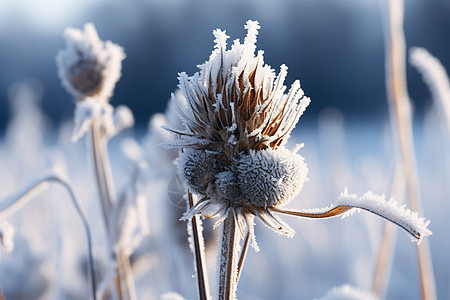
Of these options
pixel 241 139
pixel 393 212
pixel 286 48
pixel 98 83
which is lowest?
pixel 393 212

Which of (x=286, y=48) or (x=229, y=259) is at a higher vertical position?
(x=286, y=48)

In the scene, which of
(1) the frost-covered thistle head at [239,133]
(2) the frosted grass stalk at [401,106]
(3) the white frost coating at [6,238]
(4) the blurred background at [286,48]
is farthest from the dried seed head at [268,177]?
(4) the blurred background at [286,48]

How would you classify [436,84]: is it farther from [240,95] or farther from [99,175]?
[99,175]

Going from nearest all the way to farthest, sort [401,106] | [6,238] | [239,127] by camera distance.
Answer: [239,127] → [6,238] → [401,106]

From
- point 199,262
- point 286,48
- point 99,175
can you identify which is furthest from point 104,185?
point 286,48

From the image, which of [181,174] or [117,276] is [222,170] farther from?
[117,276]

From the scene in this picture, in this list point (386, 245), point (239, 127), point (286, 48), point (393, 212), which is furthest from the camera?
point (286, 48)

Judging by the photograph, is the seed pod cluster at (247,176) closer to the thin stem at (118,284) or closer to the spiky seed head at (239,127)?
the spiky seed head at (239,127)
